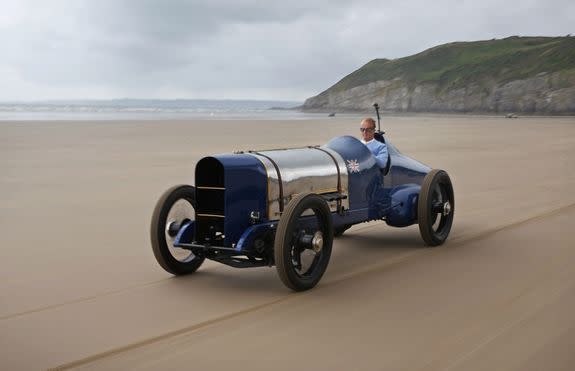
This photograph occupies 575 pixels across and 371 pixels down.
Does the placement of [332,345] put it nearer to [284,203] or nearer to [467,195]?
[284,203]

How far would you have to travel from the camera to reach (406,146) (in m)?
24.3

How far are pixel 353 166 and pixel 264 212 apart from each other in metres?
1.37

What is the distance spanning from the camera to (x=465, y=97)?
101938 millimetres

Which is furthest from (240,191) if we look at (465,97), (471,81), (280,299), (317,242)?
(471,81)

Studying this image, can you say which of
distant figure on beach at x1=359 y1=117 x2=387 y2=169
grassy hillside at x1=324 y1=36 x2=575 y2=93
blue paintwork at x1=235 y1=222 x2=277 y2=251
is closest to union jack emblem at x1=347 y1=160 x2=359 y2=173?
distant figure on beach at x1=359 y1=117 x2=387 y2=169

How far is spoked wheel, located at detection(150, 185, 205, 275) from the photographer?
6340 mm

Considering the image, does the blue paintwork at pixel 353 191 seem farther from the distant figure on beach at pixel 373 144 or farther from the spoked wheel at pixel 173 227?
the spoked wheel at pixel 173 227

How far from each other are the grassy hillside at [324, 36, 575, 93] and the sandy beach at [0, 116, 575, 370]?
8476 centimetres

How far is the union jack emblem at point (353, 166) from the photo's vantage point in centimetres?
704

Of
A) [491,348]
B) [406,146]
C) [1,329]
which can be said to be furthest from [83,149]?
[491,348]

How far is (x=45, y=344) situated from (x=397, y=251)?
4.21 m

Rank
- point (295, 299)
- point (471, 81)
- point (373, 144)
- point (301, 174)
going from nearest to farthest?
point (295, 299) < point (301, 174) < point (373, 144) < point (471, 81)

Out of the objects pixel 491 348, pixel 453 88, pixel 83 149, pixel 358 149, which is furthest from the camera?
pixel 453 88

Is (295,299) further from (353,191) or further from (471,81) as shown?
Answer: (471,81)
